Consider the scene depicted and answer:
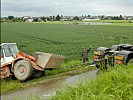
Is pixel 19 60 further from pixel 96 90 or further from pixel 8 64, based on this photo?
pixel 96 90

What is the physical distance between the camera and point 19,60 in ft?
41.0

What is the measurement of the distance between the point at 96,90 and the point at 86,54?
10.6 m

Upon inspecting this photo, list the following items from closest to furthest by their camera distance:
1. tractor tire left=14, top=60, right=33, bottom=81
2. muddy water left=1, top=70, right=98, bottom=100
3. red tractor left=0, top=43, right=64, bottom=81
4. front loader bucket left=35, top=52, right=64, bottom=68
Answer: muddy water left=1, top=70, right=98, bottom=100 → tractor tire left=14, top=60, right=33, bottom=81 → red tractor left=0, top=43, right=64, bottom=81 → front loader bucket left=35, top=52, right=64, bottom=68

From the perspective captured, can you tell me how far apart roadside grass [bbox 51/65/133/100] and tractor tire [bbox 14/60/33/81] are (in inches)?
201

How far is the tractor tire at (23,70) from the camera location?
1216 cm

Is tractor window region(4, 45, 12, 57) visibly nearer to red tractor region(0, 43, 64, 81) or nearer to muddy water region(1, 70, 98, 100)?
red tractor region(0, 43, 64, 81)

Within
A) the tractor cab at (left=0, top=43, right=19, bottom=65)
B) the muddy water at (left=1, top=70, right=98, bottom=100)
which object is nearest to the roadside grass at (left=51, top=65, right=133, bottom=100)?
the muddy water at (left=1, top=70, right=98, bottom=100)

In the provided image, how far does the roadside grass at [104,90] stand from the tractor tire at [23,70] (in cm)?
512

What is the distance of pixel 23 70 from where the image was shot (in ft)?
40.4

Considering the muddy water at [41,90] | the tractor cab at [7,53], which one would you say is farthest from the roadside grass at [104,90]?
the tractor cab at [7,53]

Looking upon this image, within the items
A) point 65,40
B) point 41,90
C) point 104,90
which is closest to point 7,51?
point 41,90

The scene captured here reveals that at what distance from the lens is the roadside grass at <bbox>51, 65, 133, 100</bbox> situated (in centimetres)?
598

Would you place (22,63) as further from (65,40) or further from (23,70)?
(65,40)

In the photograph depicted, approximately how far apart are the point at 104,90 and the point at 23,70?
649 cm
